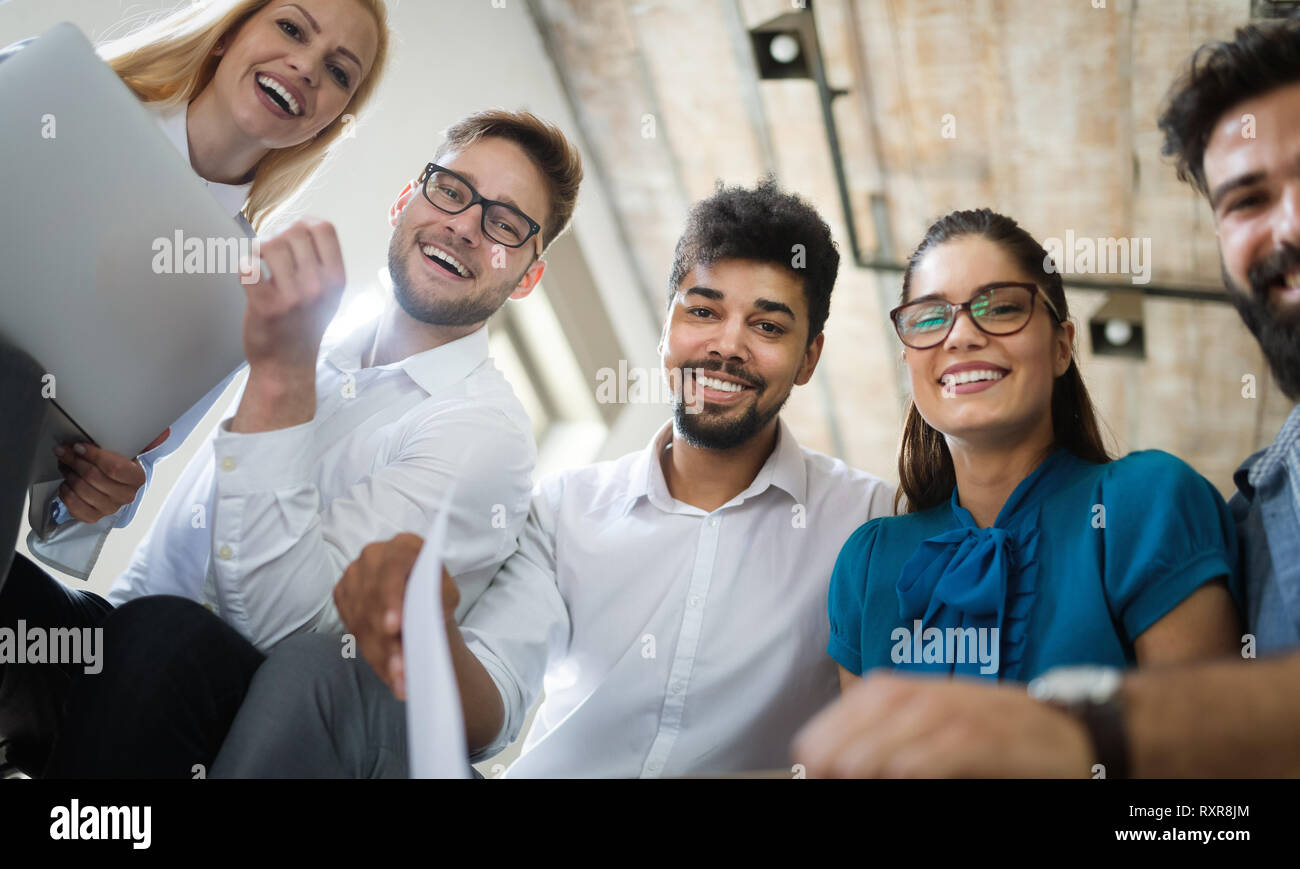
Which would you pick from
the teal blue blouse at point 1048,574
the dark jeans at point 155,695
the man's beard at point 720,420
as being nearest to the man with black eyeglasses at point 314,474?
the dark jeans at point 155,695

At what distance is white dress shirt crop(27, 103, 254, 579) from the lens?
4.28 ft

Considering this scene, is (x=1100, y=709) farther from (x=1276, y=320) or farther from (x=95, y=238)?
(x=95, y=238)

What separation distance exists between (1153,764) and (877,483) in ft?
2.52

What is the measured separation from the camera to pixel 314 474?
1301 millimetres

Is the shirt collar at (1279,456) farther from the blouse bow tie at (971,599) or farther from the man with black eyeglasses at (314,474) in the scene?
the man with black eyeglasses at (314,474)

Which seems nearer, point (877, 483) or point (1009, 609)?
point (1009, 609)

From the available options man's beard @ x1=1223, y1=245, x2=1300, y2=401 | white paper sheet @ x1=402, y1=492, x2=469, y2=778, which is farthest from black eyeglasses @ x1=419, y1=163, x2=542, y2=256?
man's beard @ x1=1223, y1=245, x2=1300, y2=401

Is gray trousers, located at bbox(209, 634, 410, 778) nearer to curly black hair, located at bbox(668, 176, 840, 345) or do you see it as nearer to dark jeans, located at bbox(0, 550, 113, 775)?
dark jeans, located at bbox(0, 550, 113, 775)

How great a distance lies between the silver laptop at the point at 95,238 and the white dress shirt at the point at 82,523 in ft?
0.55

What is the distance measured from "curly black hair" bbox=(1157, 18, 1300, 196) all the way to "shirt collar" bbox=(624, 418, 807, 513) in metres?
0.59

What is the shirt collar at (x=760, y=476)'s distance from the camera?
55.2 inches

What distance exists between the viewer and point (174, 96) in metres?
1.39
